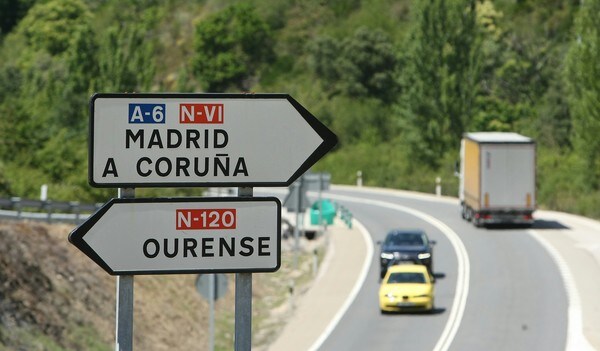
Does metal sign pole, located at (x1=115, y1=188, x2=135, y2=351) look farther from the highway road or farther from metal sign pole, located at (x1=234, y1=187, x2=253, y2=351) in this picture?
the highway road

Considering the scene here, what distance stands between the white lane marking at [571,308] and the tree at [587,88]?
58.3 ft

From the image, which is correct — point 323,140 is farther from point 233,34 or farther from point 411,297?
point 233,34

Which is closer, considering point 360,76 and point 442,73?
point 442,73

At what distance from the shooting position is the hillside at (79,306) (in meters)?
29.0

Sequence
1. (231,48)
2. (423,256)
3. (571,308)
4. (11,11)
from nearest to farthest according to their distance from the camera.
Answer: (571,308) → (423,256) → (231,48) → (11,11)

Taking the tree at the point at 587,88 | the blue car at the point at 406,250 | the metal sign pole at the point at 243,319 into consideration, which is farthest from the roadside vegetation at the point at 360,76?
the metal sign pole at the point at 243,319

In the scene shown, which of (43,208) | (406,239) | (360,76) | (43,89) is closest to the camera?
(43,208)

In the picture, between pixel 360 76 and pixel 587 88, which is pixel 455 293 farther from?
pixel 360 76

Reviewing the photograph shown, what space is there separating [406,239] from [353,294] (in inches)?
129

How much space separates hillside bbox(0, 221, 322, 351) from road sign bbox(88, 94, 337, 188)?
21.3 meters

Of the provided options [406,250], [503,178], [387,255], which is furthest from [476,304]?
[503,178]

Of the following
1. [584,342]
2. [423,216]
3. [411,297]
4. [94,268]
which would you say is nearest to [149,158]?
[584,342]

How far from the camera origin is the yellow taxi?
33062mm

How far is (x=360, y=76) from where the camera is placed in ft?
309
